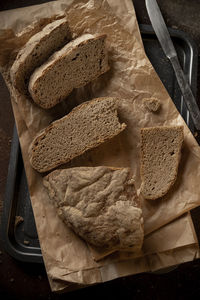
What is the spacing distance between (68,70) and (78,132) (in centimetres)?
48

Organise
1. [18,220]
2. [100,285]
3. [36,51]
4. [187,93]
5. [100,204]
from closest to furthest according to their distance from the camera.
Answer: [100,204], [36,51], [187,93], [18,220], [100,285]

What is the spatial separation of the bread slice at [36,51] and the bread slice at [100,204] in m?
0.76

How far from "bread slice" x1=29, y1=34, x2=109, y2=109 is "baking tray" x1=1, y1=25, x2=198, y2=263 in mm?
451

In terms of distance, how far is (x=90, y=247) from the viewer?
270cm

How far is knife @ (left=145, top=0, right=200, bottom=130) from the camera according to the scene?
2.86m

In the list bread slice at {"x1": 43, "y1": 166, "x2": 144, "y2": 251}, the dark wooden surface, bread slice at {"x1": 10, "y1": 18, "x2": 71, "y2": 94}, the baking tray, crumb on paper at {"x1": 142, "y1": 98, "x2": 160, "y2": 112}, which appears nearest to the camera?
bread slice at {"x1": 43, "y1": 166, "x2": 144, "y2": 251}

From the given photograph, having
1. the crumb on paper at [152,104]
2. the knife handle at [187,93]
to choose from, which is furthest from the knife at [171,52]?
the crumb on paper at [152,104]

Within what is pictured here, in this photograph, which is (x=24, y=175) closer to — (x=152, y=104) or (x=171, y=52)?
(x=152, y=104)

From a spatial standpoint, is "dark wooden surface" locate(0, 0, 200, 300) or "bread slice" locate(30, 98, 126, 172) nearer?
"bread slice" locate(30, 98, 126, 172)

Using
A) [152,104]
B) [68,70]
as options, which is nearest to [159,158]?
[152,104]

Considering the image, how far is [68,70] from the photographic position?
9.28 feet

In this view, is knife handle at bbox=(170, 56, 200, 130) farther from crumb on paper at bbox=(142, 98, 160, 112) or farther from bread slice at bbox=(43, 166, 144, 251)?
bread slice at bbox=(43, 166, 144, 251)

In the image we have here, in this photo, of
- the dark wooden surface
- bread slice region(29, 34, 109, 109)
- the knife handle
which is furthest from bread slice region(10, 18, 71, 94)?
the knife handle

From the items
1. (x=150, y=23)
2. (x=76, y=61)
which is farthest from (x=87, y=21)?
(x=150, y=23)
